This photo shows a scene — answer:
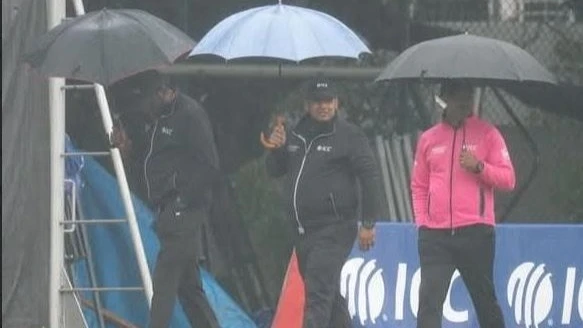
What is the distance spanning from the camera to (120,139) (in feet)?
34.2

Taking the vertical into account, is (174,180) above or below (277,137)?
below

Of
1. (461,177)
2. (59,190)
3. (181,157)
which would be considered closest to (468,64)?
(461,177)

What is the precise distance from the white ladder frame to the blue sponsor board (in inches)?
62.1

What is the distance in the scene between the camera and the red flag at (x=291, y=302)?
461 inches

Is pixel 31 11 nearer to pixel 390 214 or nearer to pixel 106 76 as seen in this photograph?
pixel 106 76

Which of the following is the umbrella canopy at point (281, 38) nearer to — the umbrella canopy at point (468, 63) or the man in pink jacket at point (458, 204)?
the umbrella canopy at point (468, 63)

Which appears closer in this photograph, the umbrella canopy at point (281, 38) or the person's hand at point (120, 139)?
the umbrella canopy at point (281, 38)

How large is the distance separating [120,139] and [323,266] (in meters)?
1.52

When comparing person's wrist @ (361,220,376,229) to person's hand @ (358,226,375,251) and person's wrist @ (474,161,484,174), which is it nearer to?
person's hand @ (358,226,375,251)

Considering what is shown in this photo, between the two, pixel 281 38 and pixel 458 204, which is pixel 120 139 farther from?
pixel 458 204

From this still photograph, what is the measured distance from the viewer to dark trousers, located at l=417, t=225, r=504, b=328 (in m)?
9.88

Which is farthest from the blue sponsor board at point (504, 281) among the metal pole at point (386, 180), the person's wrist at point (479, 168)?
the person's wrist at point (479, 168)

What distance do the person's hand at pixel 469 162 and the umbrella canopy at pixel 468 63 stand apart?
45 centimetres

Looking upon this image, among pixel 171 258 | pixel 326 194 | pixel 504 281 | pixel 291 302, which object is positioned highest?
pixel 326 194
